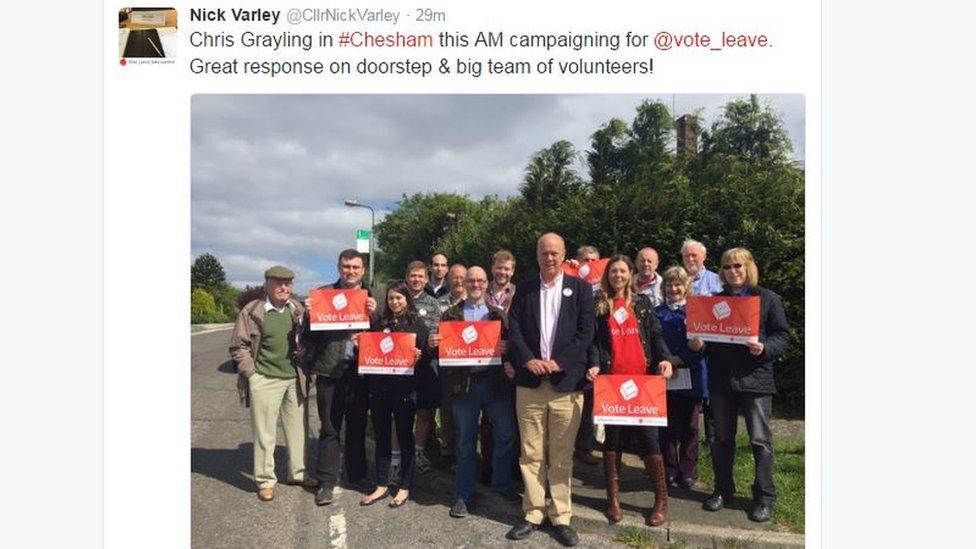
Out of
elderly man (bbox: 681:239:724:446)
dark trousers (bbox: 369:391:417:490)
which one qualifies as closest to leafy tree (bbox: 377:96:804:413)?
elderly man (bbox: 681:239:724:446)

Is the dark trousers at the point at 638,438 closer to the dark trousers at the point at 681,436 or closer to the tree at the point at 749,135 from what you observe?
the dark trousers at the point at 681,436

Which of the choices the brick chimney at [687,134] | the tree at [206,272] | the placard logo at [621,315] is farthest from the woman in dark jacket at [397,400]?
the brick chimney at [687,134]

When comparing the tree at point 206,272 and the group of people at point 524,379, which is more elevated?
the tree at point 206,272

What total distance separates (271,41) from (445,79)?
1213mm

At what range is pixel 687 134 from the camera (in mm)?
5398

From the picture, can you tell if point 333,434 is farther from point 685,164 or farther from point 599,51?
point 685,164

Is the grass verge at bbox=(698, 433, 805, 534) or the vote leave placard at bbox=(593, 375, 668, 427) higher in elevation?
the vote leave placard at bbox=(593, 375, 668, 427)

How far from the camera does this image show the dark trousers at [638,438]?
3.95m

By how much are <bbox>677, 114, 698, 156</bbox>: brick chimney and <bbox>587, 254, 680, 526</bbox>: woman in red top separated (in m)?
1.88

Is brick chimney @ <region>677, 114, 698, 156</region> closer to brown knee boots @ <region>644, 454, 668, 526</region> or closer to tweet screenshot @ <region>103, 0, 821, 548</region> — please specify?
tweet screenshot @ <region>103, 0, 821, 548</region>

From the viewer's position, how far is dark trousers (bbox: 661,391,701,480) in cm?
439

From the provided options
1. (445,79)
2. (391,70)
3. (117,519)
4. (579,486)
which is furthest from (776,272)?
(117,519)

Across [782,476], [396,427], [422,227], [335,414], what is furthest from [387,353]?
[422,227]

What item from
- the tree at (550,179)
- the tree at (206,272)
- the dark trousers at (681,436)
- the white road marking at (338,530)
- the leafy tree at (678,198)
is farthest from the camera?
the tree at (550,179)
